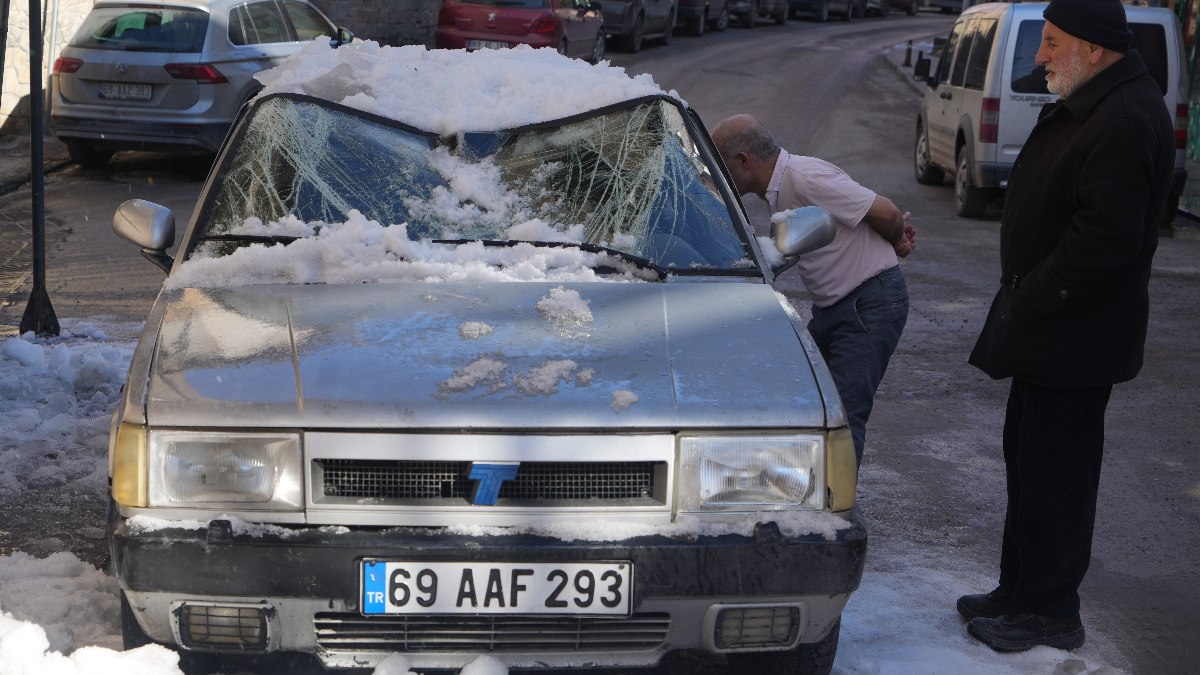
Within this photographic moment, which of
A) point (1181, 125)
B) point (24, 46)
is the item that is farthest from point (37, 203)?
point (1181, 125)

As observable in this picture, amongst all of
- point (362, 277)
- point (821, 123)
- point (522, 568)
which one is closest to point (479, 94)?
point (362, 277)

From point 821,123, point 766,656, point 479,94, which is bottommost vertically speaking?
point 821,123

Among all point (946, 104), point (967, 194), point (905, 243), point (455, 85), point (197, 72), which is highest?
point (455, 85)

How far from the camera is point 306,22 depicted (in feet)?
47.7

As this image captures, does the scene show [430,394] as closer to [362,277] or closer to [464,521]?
[464,521]

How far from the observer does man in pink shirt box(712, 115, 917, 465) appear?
14.4 feet

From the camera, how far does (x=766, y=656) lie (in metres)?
3.22

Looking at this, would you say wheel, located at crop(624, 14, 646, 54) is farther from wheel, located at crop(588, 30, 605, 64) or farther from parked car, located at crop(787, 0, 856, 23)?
parked car, located at crop(787, 0, 856, 23)

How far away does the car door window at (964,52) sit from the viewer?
41.3 feet

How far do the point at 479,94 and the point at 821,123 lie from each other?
1455 centimetres

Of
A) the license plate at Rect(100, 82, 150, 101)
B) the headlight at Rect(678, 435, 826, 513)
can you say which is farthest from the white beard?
the license plate at Rect(100, 82, 150, 101)

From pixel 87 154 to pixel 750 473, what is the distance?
11712mm

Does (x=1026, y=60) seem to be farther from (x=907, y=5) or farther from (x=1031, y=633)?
(x=907, y=5)

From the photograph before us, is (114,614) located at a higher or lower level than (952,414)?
higher
